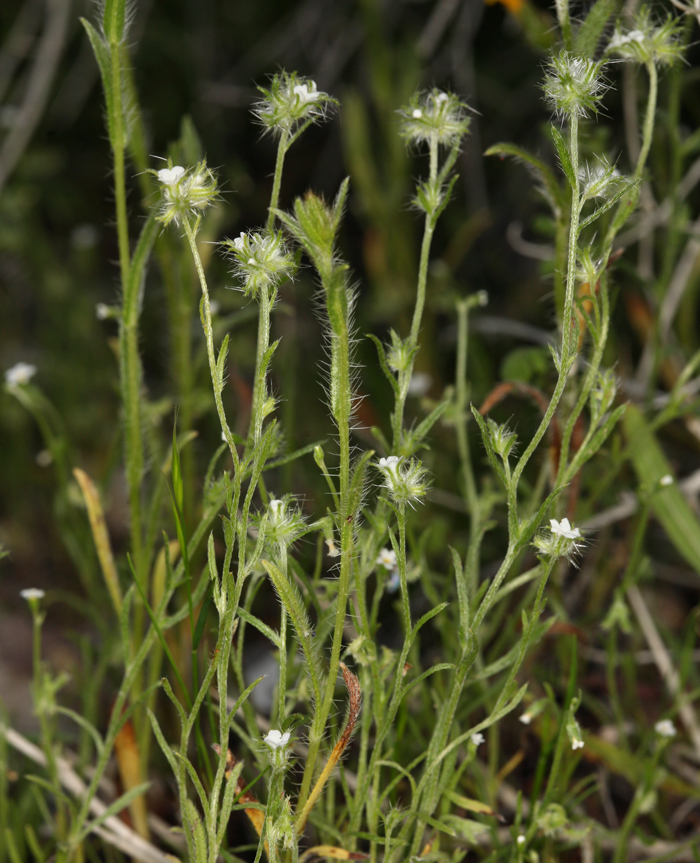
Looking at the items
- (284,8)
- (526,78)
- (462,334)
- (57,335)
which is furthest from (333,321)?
(284,8)

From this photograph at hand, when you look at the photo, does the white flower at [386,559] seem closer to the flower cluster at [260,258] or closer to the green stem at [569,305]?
the green stem at [569,305]

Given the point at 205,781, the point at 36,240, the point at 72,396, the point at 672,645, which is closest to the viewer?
the point at 205,781

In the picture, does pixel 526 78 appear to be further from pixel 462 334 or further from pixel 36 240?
pixel 462 334

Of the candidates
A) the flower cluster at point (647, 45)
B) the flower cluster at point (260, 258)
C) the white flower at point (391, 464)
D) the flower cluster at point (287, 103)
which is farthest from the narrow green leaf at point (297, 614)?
the flower cluster at point (647, 45)

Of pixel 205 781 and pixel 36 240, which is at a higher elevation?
pixel 36 240

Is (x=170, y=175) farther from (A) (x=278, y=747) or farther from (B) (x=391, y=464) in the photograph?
(A) (x=278, y=747)

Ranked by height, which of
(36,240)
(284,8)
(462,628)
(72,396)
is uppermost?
(284,8)
